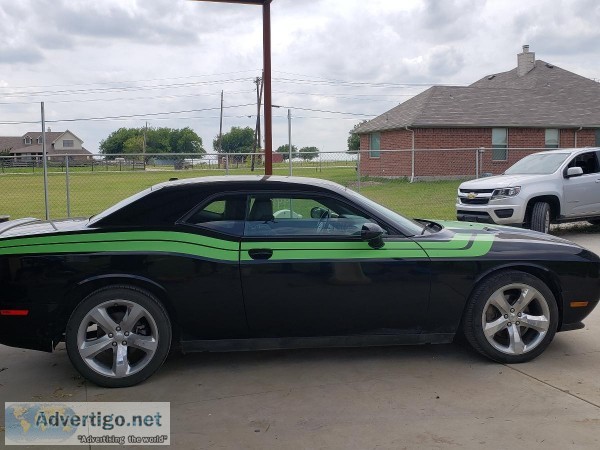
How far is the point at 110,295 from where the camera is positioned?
4301 mm

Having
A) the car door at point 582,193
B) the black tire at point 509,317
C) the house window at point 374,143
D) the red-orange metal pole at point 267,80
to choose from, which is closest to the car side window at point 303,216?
the black tire at point 509,317

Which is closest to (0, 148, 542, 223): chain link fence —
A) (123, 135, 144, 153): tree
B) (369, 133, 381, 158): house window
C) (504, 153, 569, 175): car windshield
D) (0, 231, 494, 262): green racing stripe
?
(504, 153, 569, 175): car windshield

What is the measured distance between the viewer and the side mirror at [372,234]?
446 cm

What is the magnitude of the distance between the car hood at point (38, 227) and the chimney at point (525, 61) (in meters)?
33.0

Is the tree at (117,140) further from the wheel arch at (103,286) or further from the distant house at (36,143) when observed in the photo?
the wheel arch at (103,286)

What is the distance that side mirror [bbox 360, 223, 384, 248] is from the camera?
14.6 feet

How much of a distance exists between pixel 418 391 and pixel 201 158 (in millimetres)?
10054

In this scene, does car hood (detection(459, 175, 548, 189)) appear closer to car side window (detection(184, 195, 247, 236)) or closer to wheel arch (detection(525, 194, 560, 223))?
wheel arch (detection(525, 194, 560, 223))

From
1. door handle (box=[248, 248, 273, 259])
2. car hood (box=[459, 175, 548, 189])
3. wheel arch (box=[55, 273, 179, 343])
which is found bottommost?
wheel arch (box=[55, 273, 179, 343])

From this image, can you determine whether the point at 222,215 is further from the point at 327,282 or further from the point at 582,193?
the point at 582,193

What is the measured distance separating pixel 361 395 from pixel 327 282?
832 millimetres

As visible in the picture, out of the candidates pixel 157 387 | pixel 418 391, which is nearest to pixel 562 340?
pixel 418 391

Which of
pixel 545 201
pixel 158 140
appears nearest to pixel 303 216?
pixel 545 201

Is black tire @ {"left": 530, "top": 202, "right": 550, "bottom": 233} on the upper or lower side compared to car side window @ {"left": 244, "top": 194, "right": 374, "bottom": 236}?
lower
